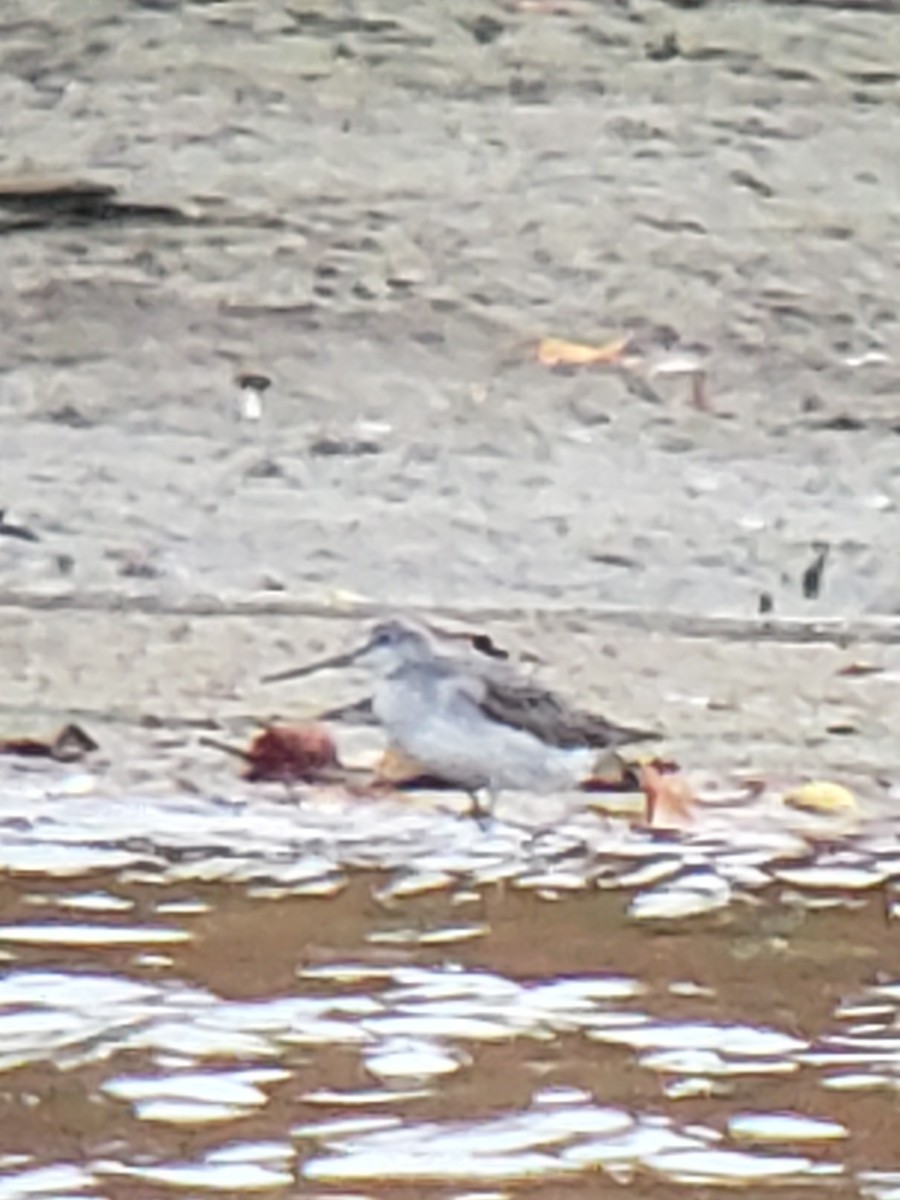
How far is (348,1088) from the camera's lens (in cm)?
193

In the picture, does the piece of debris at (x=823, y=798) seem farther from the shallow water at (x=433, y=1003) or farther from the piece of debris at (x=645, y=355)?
the piece of debris at (x=645, y=355)

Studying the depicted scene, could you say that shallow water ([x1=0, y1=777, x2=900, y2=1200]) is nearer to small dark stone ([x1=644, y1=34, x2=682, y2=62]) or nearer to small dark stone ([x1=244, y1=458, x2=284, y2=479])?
small dark stone ([x1=244, y1=458, x2=284, y2=479])

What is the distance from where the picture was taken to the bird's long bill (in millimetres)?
2977

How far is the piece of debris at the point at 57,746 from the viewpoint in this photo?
110 inches

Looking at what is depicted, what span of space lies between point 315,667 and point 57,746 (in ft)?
1.12

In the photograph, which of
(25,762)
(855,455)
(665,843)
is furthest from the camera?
(855,455)

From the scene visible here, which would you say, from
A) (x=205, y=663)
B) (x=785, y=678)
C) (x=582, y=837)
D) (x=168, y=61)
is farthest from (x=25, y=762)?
(x=168, y=61)

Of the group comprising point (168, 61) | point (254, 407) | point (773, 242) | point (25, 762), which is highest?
point (168, 61)

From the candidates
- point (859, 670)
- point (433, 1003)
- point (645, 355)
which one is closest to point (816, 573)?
point (859, 670)

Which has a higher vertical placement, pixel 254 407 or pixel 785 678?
pixel 254 407

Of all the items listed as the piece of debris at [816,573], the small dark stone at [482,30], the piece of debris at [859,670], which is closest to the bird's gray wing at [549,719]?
the piece of debris at [859,670]

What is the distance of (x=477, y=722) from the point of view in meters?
2.80

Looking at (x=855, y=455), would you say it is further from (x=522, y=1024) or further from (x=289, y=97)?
(x=522, y=1024)

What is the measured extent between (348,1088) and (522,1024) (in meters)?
0.19
